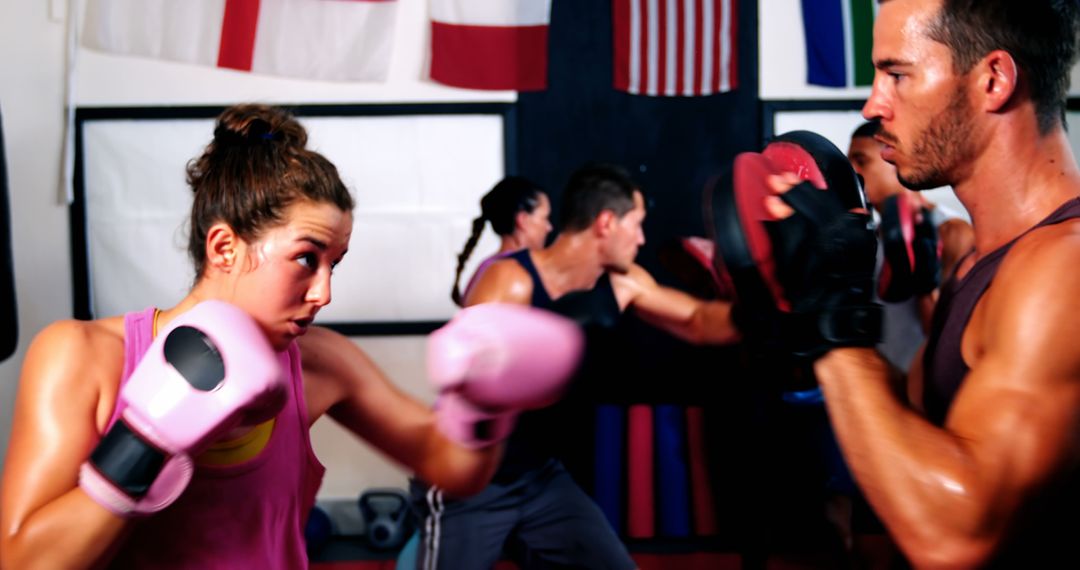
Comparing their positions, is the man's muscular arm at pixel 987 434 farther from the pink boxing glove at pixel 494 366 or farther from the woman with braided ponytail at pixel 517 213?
the woman with braided ponytail at pixel 517 213

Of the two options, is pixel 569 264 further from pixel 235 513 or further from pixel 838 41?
pixel 838 41

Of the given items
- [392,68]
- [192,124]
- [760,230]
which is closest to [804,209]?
[760,230]

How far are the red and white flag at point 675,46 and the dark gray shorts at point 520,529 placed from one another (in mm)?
2119

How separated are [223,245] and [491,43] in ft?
8.90

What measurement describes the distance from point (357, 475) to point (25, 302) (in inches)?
68.2

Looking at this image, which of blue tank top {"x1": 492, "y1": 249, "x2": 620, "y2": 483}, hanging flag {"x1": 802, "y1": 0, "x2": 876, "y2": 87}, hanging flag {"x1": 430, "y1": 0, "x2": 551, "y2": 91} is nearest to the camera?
blue tank top {"x1": 492, "y1": 249, "x2": 620, "y2": 483}

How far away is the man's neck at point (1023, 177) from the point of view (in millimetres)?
1320

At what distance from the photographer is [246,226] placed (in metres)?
1.36

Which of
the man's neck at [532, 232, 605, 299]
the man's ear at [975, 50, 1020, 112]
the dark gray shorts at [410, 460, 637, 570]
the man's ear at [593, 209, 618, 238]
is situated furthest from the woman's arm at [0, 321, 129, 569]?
the man's ear at [593, 209, 618, 238]

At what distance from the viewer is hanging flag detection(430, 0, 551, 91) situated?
384cm

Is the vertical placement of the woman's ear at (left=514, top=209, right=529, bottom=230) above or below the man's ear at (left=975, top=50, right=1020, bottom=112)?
below

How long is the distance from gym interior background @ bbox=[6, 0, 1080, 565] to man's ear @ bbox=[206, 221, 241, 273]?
2553 millimetres

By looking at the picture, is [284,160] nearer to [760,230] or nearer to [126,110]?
[760,230]

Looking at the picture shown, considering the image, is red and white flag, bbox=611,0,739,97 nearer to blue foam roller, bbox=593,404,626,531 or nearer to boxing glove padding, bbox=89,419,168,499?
blue foam roller, bbox=593,404,626,531
